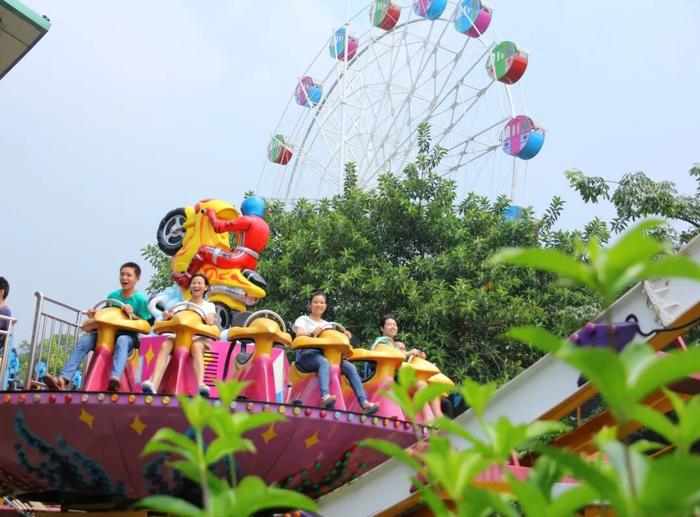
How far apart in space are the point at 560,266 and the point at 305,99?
26766 millimetres

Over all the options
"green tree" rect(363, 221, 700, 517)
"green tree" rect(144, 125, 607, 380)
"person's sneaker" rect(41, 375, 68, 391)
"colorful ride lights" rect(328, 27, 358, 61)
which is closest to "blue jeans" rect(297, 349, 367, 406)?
"person's sneaker" rect(41, 375, 68, 391)

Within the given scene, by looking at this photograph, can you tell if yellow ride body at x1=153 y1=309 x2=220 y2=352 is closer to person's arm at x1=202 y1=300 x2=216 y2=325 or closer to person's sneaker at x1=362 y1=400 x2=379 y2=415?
person's arm at x1=202 y1=300 x2=216 y2=325

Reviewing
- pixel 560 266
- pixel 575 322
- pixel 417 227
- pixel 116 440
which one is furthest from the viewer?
pixel 417 227

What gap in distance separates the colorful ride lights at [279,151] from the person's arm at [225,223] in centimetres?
1789

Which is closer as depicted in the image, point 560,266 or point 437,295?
point 560,266

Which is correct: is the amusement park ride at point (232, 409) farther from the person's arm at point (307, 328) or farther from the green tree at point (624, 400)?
the green tree at point (624, 400)

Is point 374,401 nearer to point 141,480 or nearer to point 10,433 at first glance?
point 141,480

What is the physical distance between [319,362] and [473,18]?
19.0 meters

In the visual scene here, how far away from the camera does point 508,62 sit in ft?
77.4

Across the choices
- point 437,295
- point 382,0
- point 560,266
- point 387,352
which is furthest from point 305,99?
point 560,266

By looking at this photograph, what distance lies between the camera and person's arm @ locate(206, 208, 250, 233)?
342 inches

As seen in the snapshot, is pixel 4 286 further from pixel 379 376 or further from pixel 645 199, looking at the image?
pixel 645 199

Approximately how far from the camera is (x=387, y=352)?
7.79 meters

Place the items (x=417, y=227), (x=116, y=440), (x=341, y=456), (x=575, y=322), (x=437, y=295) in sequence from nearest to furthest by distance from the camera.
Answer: (x=116, y=440) < (x=341, y=456) < (x=575, y=322) < (x=437, y=295) < (x=417, y=227)
